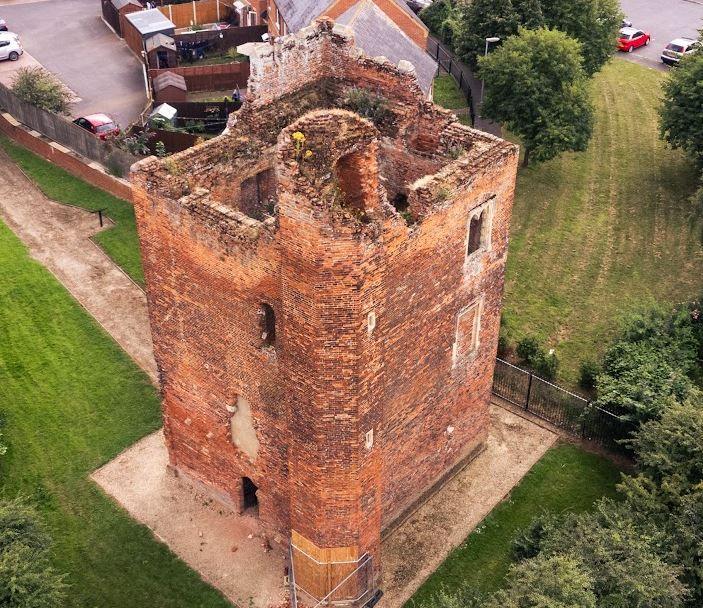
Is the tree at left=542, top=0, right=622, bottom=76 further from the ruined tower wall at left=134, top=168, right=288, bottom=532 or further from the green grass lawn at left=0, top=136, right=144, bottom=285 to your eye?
the ruined tower wall at left=134, top=168, right=288, bottom=532

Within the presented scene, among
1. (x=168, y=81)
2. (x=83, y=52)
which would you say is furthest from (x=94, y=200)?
(x=83, y=52)

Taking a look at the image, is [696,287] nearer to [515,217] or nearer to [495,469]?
[515,217]

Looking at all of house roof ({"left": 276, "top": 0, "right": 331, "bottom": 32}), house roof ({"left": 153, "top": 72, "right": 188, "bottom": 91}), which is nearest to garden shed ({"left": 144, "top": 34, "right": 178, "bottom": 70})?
house roof ({"left": 153, "top": 72, "right": 188, "bottom": 91})

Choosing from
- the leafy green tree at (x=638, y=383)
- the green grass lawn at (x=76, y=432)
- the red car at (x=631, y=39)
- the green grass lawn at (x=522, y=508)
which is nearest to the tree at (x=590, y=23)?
the red car at (x=631, y=39)

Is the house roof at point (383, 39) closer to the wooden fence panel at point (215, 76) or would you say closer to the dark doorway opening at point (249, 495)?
the wooden fence panel at point (215, 76)

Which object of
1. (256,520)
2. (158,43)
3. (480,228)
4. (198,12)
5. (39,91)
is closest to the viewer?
(480,228)

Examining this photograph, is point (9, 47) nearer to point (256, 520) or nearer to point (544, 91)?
point (544, 91)
